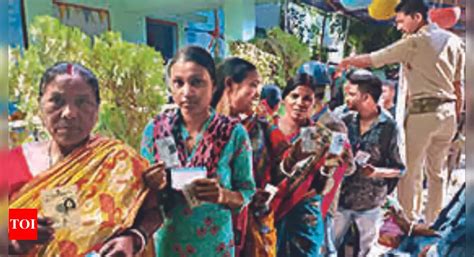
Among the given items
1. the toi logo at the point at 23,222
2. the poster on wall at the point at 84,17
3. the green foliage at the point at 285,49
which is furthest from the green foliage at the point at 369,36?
the toi logo at the point at 23,222

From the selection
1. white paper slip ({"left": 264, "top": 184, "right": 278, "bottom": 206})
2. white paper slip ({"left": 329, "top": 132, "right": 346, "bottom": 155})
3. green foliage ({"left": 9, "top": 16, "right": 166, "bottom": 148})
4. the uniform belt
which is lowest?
white paper slip ({"left": 264, "top": 184, "right": 278, "bottom": 206})

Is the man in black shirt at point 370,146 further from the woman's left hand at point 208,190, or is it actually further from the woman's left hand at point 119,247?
the woman's left hand at point 119,247

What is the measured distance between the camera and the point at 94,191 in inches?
85.4

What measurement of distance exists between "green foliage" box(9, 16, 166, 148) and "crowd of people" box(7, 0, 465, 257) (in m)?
0.04

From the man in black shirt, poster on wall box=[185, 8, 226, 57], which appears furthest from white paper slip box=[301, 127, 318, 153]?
poster on wall box=[185, 8, 226, 57]

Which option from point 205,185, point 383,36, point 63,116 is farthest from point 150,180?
point 383,36

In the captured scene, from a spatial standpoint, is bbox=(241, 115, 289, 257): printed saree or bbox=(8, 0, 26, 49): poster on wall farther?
bbox=(241, 115, 289, 257): printed saree

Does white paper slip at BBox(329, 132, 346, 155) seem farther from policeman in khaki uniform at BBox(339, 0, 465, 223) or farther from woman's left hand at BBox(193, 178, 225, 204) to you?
woman's left hand at BBox(193, 178, 225, 204)

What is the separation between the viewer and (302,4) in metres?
2.54

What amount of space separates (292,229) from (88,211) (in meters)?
0.99

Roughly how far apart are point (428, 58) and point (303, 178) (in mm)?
774

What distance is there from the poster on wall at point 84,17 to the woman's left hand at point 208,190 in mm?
696

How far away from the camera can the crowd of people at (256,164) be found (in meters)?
2.14

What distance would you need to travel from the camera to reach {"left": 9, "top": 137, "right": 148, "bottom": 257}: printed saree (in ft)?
6.91
